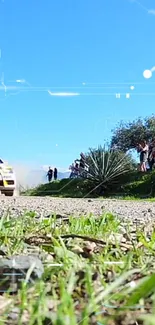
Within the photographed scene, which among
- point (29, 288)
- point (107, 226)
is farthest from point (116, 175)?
point (29, 288)

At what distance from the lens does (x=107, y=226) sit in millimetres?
1855

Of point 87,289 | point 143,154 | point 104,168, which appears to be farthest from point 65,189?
point 87,289

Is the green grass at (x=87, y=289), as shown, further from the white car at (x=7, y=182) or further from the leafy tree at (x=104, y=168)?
the leafy tree at (x=104, y=168)

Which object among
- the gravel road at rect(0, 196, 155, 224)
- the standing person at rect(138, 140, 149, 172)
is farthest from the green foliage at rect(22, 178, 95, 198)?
the gravel road at rect(0, 196, 155, 224)

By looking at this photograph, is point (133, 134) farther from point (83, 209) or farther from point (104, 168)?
point (83, 209)

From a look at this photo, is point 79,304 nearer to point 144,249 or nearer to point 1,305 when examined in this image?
point 1,305

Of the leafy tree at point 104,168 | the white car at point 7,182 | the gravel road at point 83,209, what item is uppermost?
the leafy tree at point 104,168

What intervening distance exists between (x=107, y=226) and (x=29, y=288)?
1070 mm

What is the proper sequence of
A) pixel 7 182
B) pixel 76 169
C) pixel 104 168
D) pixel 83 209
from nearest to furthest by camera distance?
pixel 83 209 < pixel 7 182 < pixel 104 168 < pixel 76 169

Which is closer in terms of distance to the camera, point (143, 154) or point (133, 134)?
point (143, 154)

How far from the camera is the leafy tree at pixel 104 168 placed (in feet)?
54.3

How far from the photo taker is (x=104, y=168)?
16875 millimetres

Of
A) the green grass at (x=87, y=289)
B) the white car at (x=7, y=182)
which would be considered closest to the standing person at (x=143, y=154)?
the white car at (x=7, y=182)

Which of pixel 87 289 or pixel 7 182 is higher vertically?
pixel 7 182
